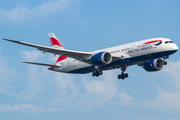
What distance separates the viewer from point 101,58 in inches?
1854

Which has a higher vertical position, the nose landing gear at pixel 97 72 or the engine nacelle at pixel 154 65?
the engine nacelle at pixel 154 65

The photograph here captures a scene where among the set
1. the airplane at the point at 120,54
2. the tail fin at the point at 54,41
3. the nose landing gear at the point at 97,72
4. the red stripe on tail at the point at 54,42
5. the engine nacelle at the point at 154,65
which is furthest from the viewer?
the red stripe on tail at the point at 54,42

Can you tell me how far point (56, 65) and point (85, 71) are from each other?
6277 mm

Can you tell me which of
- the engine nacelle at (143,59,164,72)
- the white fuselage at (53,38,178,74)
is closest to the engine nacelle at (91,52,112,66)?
the white fuselage at (53,38,178,74)

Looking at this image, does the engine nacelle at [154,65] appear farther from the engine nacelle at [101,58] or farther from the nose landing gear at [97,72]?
the engine nacelle at [101,58]

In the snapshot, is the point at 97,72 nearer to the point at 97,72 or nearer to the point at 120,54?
the point at 97,72

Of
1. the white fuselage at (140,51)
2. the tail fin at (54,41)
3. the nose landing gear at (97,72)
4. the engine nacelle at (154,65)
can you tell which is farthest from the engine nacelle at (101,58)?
the tail fin at (54,41)

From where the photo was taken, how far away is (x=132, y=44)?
159 feet

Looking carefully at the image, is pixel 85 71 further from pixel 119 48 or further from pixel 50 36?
pixel 50 36

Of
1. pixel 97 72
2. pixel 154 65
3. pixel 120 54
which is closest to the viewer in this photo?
pixel 120 54

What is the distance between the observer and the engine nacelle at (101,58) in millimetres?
47188

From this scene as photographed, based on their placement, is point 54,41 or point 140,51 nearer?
point 140,51

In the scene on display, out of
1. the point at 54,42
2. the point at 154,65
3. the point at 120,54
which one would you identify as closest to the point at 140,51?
the point at 120,54

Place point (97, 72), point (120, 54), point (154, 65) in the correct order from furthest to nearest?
1. point (154, 65)
2. point (97, 72)
3. point (120, 54)
